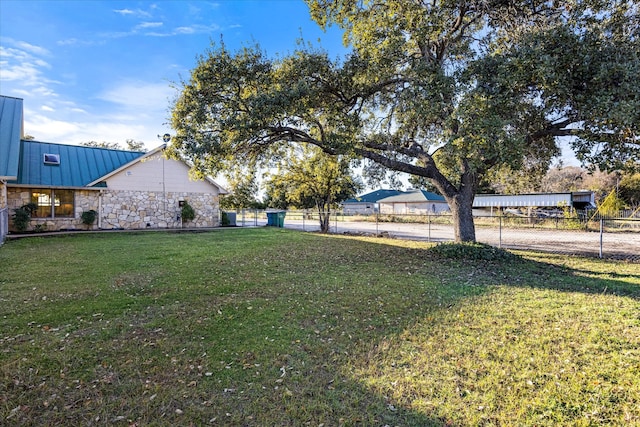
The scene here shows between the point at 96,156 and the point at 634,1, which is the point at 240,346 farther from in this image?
the point at 96,156

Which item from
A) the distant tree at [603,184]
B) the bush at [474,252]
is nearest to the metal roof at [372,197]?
the distant tree at [603,184]

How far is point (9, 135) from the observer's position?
13125mm

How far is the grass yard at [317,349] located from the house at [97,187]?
1044 centimetres

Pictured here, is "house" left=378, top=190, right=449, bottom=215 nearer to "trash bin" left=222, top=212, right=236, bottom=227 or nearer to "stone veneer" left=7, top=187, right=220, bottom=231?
"trash bin" left=222, top=212, right=236, bottom=227

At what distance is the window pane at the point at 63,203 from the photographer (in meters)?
16.3

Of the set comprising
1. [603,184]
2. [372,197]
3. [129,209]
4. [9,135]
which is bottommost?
[129,209]

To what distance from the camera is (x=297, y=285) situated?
6.55 metres

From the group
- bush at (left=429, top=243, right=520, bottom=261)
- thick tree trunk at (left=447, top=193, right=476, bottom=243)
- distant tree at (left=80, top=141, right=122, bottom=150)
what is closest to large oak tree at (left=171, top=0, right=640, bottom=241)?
thick tree trunk at (left=447, top=193, right=476, bottom=243)

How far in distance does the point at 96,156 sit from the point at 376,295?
19.8 metres

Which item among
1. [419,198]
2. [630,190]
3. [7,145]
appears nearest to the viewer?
[7,145]

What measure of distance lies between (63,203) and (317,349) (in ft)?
61.3

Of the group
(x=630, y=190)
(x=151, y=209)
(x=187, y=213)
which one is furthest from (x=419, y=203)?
(x=151, y=209)

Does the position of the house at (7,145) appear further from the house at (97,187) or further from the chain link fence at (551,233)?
the chain link fence at (551,233)

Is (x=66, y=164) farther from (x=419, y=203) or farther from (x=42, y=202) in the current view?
(x=419, y=203)
